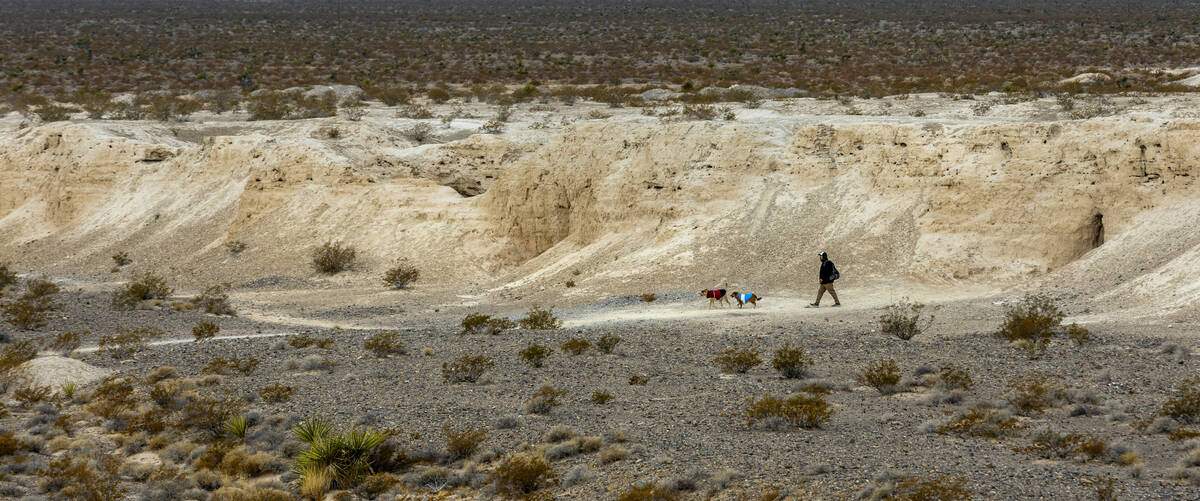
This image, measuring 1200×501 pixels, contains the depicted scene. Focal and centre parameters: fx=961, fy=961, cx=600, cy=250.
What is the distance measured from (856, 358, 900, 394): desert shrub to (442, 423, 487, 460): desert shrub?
4.92 metres

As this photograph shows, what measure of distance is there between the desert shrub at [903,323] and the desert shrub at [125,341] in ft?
39.8

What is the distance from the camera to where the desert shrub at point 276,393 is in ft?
41.1

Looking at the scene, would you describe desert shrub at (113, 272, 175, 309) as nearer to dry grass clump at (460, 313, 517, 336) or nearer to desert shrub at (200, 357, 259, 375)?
desert shrub at (200, 357, 259, 375)

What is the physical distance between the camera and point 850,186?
22.8 metres

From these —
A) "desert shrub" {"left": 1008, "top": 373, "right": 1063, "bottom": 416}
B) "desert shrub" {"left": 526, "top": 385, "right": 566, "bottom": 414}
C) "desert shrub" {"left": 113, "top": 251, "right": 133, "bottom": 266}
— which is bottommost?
"desert shrub" {"left": 113, "top": 251, "right": 133, "bottom": 266}

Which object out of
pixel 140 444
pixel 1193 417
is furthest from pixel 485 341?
pixel 1193 417

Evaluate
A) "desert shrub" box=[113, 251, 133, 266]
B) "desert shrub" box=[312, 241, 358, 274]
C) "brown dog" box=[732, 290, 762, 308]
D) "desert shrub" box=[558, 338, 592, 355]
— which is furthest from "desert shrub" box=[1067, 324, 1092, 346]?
"desert shrub" box=[113, 251, 133, 266]

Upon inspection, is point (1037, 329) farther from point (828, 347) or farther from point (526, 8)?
point (526, 8)

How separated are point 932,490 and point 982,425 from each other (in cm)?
253

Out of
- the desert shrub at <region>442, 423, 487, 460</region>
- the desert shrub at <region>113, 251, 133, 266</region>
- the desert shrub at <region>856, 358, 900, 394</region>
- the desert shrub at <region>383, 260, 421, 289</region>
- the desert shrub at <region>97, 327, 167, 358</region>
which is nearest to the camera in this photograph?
the desert shrub at <region>442, 423, 487, 460</region>

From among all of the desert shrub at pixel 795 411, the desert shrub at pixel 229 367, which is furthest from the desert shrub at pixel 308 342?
the desert shrub at pixel 795 411

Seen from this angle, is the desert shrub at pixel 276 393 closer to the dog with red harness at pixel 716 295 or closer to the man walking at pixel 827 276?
the dog with red harness at pixel 716 295

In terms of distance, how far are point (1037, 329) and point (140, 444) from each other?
39.9 ft

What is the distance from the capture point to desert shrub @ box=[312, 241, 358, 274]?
26.7 metres
